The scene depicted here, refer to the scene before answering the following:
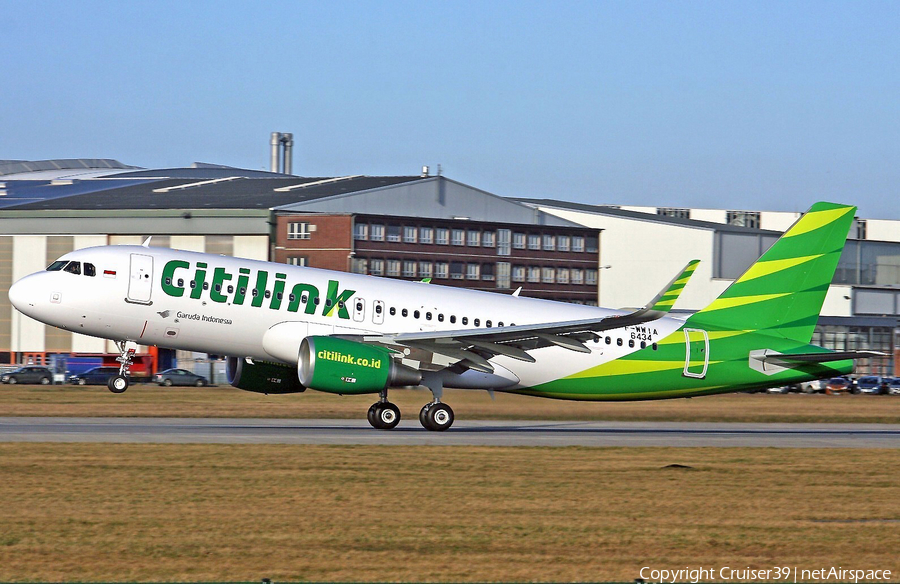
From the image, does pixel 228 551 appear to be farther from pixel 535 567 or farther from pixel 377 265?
pixel 377 265

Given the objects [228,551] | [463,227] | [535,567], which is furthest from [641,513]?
[463,227]

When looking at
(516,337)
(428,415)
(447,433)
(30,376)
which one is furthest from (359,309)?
(30,376)

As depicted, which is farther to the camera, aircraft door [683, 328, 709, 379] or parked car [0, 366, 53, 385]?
parked car [0, 366, 53, 385]

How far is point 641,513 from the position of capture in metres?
16.6

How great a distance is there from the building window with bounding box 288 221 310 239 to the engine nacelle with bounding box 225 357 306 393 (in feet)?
175

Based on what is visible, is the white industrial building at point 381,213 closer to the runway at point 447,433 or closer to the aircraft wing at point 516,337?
the runway at point 447,433

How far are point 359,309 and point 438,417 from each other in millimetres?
3686

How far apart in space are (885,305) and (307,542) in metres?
90.5

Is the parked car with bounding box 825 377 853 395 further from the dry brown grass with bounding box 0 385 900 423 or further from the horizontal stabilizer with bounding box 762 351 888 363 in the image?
the horizontal stabilizer with bounding box 762 351 888 363

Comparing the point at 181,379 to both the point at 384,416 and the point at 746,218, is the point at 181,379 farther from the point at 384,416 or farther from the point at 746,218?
the point at 746,218

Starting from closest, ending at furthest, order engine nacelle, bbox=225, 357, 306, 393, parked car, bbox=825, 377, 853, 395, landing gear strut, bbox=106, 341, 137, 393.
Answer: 1. landing gear strut, bbox=106, 341, 137, 393
2. engine nacelle, bbox=225, 357, 306, 393
3. parked car, bbox=825, 377, 853, 395

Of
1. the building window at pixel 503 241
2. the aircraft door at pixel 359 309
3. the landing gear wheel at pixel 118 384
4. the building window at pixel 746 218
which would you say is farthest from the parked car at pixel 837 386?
the landing gear wheel at pixel 118 384

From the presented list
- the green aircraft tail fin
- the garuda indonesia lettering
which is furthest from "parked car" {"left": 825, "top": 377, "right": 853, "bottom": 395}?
the garuda indonesia lettering

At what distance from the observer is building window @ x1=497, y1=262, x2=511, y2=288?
300ft
